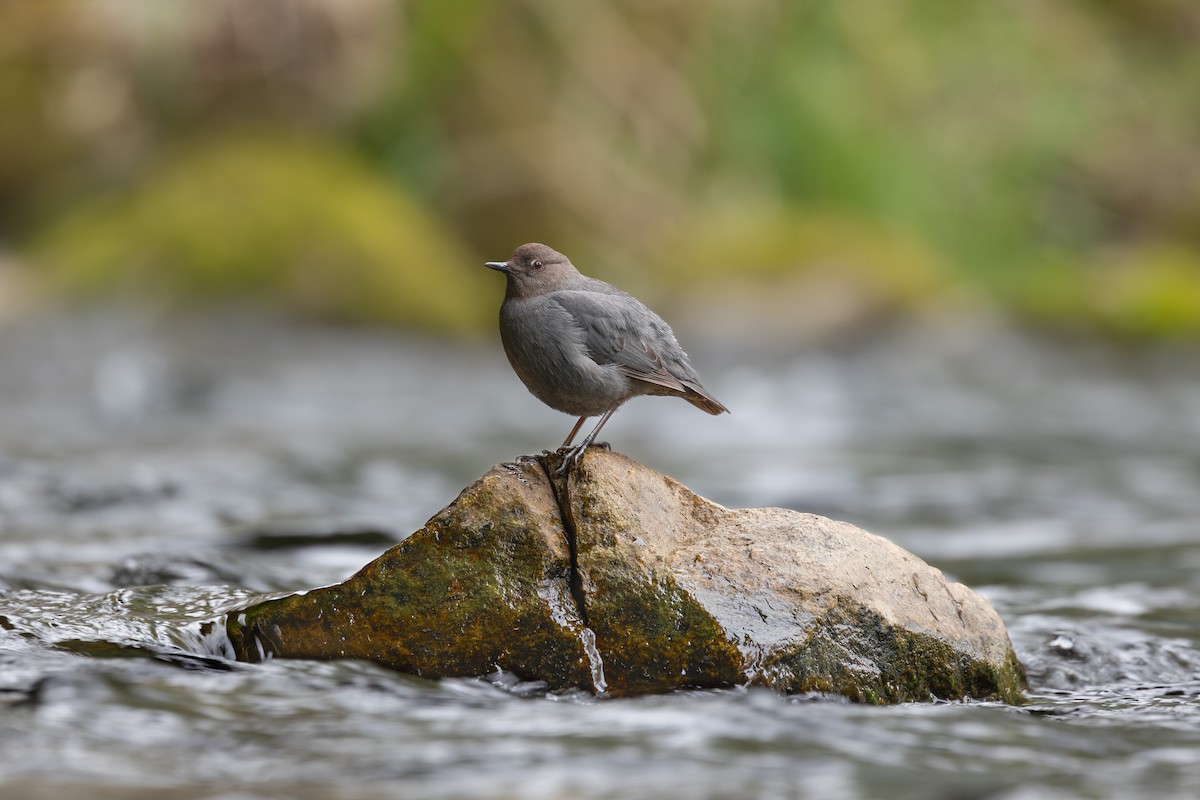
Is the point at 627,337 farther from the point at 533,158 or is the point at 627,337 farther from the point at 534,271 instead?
the point at 533,158

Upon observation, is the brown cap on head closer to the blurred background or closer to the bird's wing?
the bird's wing

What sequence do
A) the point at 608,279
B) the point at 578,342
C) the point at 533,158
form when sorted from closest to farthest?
the point at 578,342 < the point at 608,279 < the point at 533,158

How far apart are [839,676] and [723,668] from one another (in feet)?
1.10

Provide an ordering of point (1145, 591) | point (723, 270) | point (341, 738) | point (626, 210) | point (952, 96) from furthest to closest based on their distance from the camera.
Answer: point (952, 96), point (626, 210), point (723, 270), point (1145, 591), point (341, 738)

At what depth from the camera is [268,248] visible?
13359 millimetres

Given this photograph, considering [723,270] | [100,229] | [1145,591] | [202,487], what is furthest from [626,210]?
[1145,591]

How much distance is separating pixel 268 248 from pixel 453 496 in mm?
6337

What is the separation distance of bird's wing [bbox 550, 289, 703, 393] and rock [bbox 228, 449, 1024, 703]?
392mm

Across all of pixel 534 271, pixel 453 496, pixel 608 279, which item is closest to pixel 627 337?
pixel 534 271

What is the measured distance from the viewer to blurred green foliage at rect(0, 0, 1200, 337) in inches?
543

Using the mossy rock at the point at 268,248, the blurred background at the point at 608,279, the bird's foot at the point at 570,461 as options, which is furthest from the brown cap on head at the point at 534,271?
the mossy rock at the point at 268,248

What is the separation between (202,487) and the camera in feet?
24.5

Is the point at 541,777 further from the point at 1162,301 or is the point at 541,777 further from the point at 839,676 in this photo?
the point at 1162,301

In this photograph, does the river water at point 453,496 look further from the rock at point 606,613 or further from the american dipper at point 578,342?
the american dipper at point 578,342
